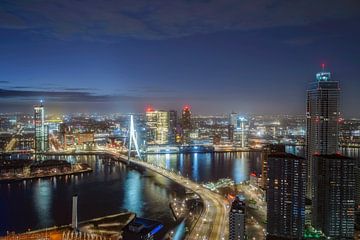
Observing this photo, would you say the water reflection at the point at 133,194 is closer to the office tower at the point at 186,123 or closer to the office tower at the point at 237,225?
the office tower at the point at 237,225

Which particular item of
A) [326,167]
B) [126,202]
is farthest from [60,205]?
[326,167]

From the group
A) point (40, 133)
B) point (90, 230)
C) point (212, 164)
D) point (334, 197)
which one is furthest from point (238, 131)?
point (90, 230)

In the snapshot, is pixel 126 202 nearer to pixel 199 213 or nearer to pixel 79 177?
pixel 199 213

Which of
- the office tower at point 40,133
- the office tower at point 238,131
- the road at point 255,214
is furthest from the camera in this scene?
the office tower at point 238,131

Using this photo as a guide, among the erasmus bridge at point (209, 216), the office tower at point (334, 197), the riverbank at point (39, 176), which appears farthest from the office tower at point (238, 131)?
the office tower at point (334, 197)

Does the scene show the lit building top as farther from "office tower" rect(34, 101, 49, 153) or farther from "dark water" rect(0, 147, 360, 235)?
"office tower" rect(34, 101, 49, 153)

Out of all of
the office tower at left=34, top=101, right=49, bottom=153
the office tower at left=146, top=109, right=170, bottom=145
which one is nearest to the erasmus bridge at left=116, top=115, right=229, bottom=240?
the office tower at left=34, top=101, right=49, bottom=153
